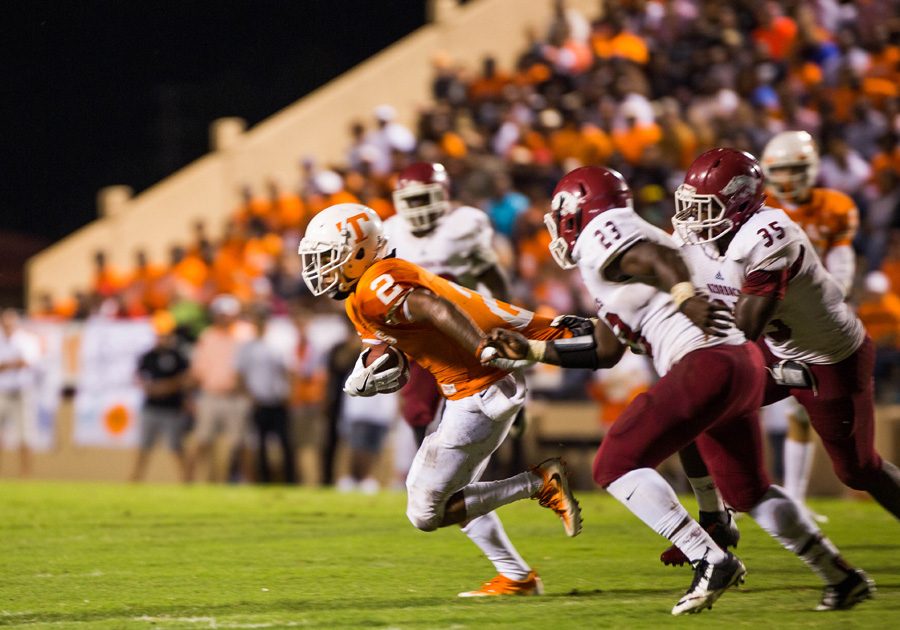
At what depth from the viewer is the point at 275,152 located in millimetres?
19859

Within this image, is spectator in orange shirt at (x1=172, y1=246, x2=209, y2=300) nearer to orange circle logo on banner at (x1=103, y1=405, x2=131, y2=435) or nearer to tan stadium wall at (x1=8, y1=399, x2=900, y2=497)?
orange circle logo on banner at (x1=103, y1=405, x2=131, y2=435)

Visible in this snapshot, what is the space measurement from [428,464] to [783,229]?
5.83ft

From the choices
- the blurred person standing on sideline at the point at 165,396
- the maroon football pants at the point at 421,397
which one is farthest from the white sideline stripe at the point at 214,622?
the blurred person standing on sideline at the point at 165,396

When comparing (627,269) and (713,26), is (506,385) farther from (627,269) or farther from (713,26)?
(713,26)

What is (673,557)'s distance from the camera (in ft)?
20.8

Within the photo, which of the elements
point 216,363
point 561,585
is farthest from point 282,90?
point 561,585

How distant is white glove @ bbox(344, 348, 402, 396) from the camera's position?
5.89 metres

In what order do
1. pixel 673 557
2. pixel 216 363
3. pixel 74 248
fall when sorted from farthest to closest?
pixel 74 248 < pixel 216 363 < pixel 673 557

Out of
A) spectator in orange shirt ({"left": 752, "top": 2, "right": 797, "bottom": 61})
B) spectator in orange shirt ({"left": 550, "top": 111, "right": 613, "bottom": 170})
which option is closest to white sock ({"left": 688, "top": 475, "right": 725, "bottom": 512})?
spectator in orange shirt ({"left": 550, "top": 111, "right": 613, "bottom": 170})

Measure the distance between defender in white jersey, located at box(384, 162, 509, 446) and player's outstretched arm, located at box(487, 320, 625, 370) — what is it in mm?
2865

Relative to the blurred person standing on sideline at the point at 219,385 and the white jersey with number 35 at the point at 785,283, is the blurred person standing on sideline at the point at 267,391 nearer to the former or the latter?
the blurred person standing on sideline at the point at 219,385

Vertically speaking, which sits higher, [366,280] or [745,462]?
[366,280]

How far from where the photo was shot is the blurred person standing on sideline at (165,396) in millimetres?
14609

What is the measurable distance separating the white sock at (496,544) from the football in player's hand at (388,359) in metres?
0.74
